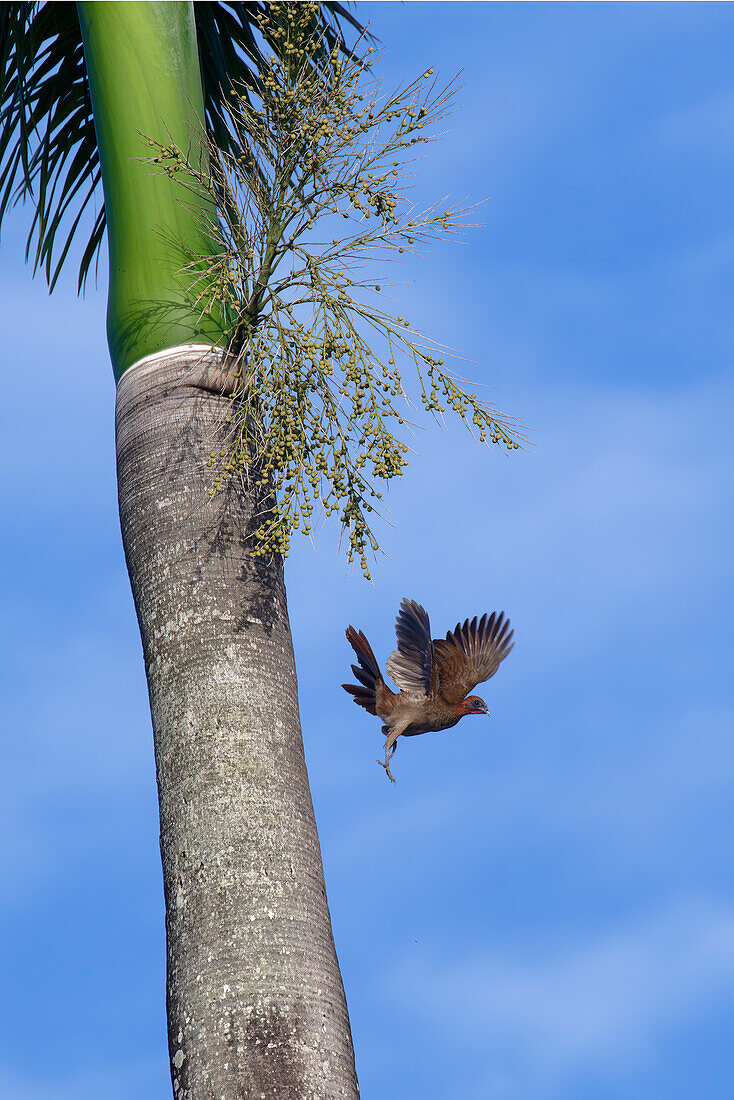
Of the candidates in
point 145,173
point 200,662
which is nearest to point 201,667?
point 200,662

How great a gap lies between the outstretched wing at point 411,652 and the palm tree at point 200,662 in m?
1.41

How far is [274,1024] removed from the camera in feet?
12.0

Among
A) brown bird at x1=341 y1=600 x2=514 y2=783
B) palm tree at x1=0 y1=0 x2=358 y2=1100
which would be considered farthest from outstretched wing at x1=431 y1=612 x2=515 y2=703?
palm tree at x1=0 y1=0 x2=358 y2=1100

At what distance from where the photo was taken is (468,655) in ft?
20.5

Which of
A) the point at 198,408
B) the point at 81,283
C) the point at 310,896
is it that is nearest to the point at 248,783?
the point at 310,896

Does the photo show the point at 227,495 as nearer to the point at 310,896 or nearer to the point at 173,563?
the point at 173,563

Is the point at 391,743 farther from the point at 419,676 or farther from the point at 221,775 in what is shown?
the point at 221,775

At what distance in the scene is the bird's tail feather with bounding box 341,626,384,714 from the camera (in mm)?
6242

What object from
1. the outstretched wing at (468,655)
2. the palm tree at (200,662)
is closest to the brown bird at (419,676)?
the outstretched wing at (468,655)

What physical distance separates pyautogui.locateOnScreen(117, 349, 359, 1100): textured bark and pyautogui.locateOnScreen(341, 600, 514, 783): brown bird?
147 cm

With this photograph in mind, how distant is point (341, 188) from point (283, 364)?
0.80 metres

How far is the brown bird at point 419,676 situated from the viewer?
5922 millimetres

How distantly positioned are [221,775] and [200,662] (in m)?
0.43

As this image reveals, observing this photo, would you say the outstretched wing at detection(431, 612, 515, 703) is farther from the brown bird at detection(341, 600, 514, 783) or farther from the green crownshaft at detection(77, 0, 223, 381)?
the green crownshaft at detection(77, 0, 223, 381)
